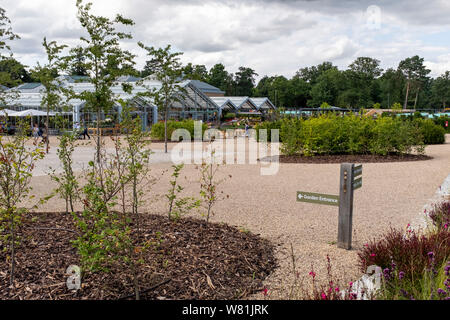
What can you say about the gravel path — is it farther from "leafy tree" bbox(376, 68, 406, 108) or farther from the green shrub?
"leafy tree" bbox(376, 68, 406, 108)

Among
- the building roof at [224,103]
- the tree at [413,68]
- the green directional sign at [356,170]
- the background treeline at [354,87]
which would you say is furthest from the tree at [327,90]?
the green directional sign at [356,170]

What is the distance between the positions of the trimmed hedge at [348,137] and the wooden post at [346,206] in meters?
10.9

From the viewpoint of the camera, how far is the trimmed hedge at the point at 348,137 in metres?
16.4

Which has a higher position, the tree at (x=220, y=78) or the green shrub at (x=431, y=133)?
the tree at (x=220, y=78)

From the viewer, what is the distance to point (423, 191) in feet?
32.0

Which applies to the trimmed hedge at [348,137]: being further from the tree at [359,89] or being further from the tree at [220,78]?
the tree at [220,78]

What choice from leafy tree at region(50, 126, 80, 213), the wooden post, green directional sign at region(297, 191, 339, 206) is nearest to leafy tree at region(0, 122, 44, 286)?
leafy tree at region(50, 126, 80, 213)

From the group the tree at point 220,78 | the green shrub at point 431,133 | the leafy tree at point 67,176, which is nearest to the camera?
the leafy tree at point 67,176

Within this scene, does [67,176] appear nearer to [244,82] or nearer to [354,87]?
[354,87]

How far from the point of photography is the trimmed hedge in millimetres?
16391

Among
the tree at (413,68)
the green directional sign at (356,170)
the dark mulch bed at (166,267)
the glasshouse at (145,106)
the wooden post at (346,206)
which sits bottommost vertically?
the dark mulch bed at (166,267)

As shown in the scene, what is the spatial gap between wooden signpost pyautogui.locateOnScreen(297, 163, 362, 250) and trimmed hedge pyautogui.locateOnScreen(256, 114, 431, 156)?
35.7ft
